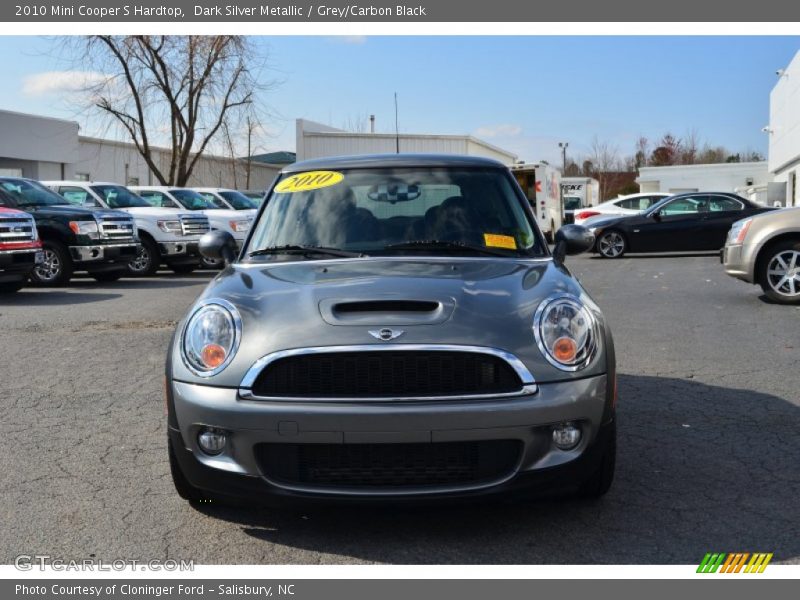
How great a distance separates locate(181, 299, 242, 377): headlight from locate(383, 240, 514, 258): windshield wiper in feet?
3.69

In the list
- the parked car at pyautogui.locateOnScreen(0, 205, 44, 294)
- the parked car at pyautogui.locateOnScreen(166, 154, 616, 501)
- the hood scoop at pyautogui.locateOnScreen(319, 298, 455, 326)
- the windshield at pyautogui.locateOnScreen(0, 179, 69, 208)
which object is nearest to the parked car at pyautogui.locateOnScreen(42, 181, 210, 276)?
the windshield at pyautogui.locateOnScreen(0, 179, 69, 208)

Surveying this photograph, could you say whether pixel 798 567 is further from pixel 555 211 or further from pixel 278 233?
pixel 555 211

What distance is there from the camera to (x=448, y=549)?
3.63m

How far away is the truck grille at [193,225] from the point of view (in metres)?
17.4

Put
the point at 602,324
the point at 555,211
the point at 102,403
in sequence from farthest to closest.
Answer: the point at 555,211 → the point at 102,403 → the point at 602,324

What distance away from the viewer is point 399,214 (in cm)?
498

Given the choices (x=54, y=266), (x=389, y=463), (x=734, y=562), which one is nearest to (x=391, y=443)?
(x=389, y=463)

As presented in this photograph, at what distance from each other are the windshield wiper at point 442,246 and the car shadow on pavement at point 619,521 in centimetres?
126

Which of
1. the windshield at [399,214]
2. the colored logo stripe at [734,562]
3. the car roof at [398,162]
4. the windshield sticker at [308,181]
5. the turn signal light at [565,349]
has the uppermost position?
the car roof at [398,162]

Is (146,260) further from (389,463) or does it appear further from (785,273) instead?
(389,463)

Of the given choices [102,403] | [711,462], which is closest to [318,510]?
[711,462]

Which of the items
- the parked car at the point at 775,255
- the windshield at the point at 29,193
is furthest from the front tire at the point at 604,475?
the windshield at the point at 29,193

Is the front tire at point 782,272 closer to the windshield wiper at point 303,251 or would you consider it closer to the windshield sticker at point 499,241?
the windshield sticker at point 499,241
